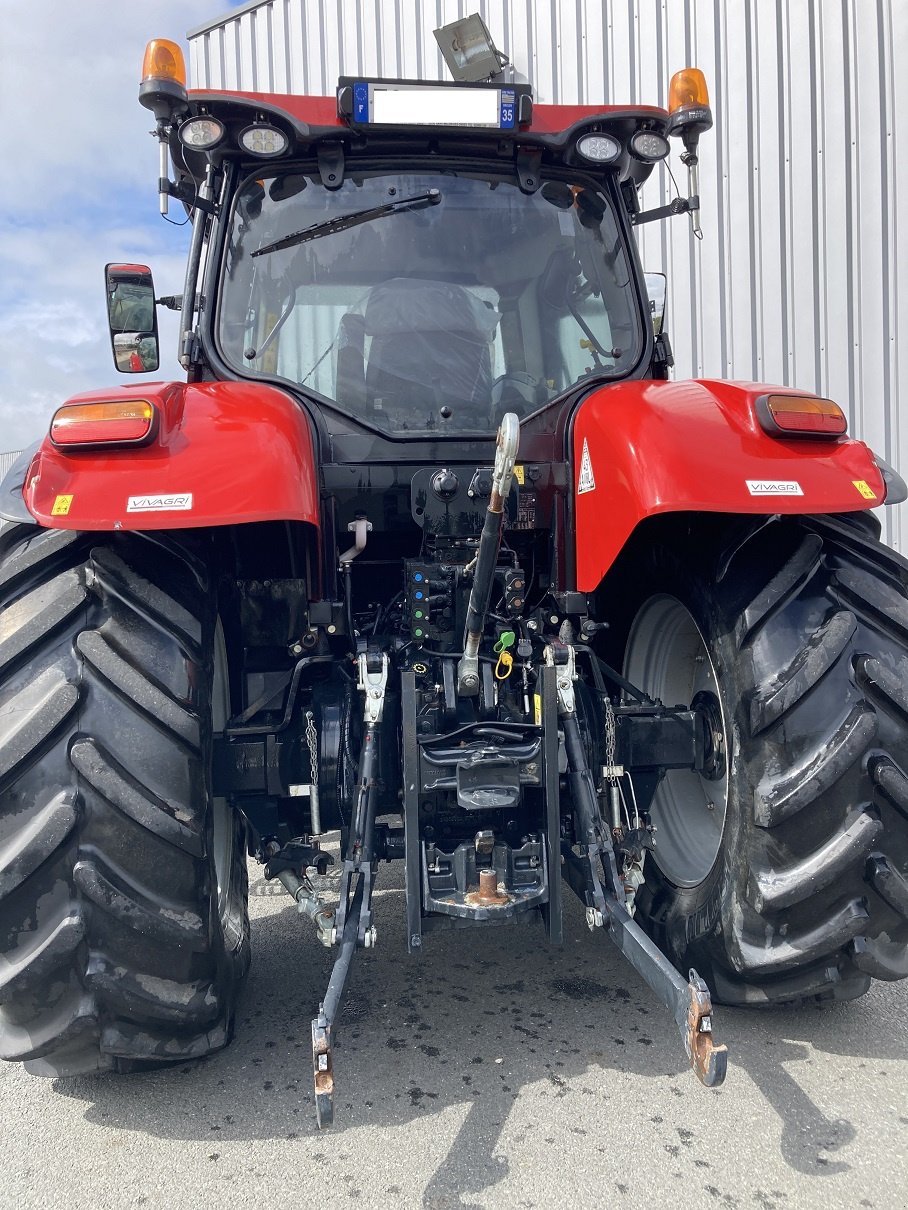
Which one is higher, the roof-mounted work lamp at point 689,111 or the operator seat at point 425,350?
the roof-mounted work lamp at point 689,111

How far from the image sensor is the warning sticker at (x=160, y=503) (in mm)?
2039

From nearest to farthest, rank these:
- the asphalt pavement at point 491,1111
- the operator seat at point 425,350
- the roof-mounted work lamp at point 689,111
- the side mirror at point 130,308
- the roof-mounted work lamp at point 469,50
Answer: the asphalt pavement at point 491,1111 → the operator seat at point 425,350 → the roof-mounted work lamp at point 689,111 → the side mirror at point 130,308 → the roof-mounted work lamp at point 469,50

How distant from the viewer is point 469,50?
5.33 m

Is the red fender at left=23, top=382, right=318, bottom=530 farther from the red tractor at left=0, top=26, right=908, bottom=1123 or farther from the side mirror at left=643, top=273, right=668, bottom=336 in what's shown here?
the side mirror at left=643, top=273, right=668, bottom=336

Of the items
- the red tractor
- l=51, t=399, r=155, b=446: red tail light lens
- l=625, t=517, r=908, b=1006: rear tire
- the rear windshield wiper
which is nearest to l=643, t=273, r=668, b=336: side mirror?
the red tractor

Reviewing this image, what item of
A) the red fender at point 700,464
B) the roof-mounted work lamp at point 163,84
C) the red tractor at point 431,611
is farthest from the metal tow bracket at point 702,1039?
the roof-mounted work lamp at point 163,84

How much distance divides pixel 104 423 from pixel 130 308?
1387 millimetres

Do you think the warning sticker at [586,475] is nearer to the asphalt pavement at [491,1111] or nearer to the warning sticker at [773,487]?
the warning sticker at [773,487]

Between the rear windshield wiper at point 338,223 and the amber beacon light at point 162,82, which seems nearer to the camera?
the amber beacon light at point 162,82

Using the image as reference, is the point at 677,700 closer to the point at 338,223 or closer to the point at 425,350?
the point at 425,350

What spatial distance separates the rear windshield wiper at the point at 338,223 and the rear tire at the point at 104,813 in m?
1.10

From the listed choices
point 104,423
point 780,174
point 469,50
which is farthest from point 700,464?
point 780,174

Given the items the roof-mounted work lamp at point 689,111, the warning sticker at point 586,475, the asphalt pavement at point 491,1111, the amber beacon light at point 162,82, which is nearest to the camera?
A: the asphalt pavement at point 491,1111

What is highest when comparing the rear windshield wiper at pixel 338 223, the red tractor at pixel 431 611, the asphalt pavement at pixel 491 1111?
the rear windshield wiper at pixel 338 223
